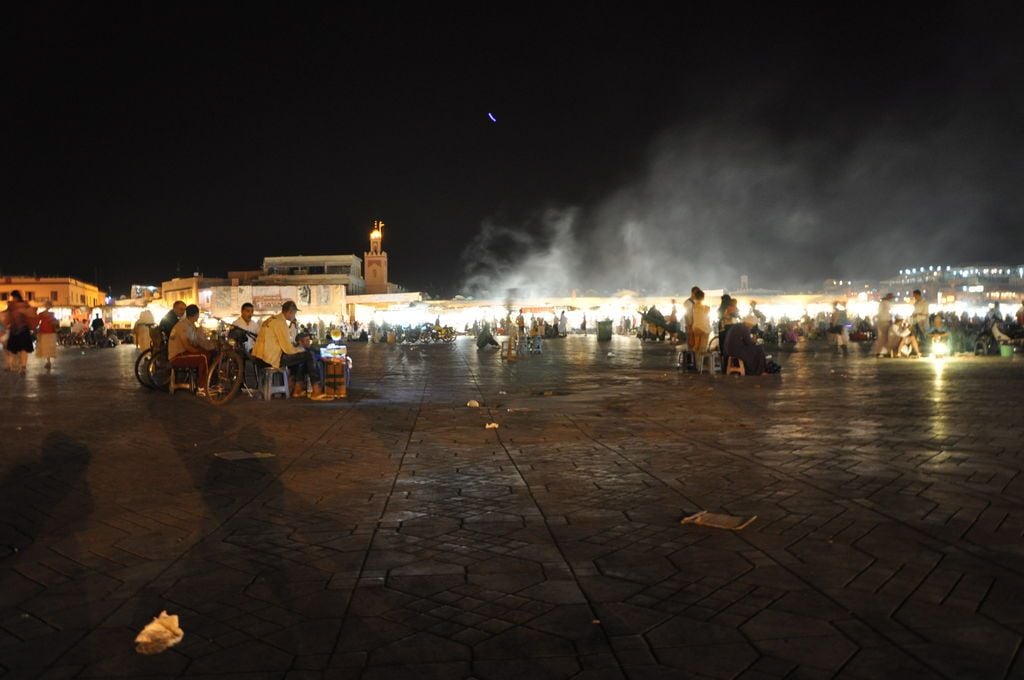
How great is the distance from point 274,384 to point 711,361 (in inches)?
304

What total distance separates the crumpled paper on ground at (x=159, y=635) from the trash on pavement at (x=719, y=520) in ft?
8.28

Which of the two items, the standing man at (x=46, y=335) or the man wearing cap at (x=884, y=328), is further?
the man wearing cap at (x=884, y=328)

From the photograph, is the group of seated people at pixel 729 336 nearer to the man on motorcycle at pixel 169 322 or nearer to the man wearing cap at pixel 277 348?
the man wearing cap at pixel 277 348

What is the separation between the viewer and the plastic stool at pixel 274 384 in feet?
35.4

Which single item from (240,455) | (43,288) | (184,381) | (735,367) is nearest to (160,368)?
(184,381)

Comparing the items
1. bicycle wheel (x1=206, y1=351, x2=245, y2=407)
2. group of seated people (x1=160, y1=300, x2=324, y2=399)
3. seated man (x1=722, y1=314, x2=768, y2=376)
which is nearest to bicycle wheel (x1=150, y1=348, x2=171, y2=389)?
group of seated people (x1=160, y1=300, x2=324, y2=399)

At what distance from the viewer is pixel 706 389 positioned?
11.6 metres

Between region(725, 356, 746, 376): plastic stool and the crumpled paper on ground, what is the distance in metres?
12.1

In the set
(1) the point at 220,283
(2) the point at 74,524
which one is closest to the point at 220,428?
(2) the point at 74,524

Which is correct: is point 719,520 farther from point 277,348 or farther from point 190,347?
point 190,347

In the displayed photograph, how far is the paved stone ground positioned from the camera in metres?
2.62

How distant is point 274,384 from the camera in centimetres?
1114

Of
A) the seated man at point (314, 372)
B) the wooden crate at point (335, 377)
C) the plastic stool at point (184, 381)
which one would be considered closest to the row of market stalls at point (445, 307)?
the plastic stool at point (184, 381)

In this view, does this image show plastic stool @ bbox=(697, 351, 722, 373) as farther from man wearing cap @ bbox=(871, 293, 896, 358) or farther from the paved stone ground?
man wearing cap @ bbox=(871, 293, 896, 358)
